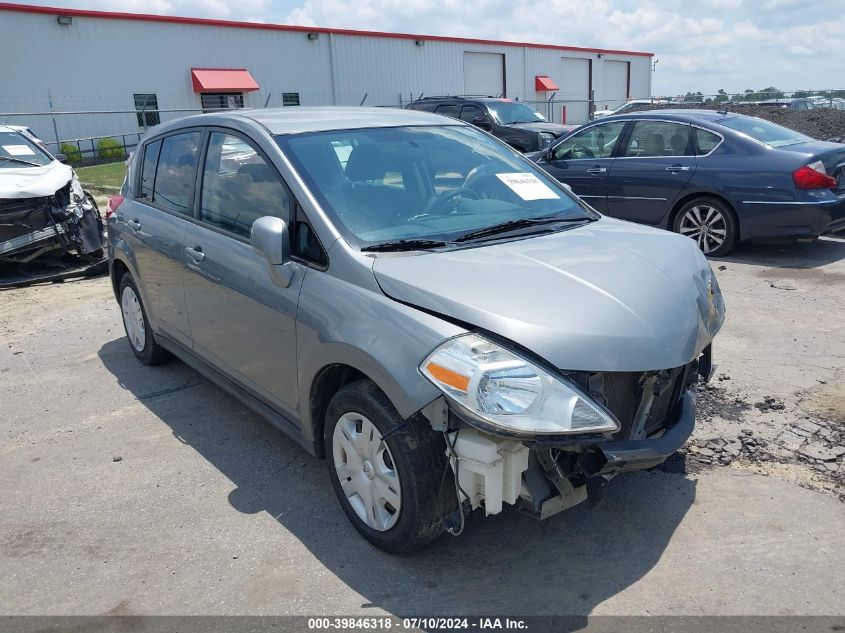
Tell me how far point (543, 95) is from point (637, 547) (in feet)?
145

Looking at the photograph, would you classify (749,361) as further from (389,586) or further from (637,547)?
(389,586)

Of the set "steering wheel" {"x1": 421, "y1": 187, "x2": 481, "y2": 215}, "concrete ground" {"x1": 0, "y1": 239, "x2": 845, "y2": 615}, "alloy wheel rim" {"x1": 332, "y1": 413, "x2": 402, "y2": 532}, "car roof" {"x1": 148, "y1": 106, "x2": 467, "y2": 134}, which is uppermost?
"car roof" {"x1": 148, "y1": 106, "x2": 467, "y2": 134}

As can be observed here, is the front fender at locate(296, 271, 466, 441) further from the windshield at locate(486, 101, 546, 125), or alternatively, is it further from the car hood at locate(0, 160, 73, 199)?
the windshield at locate(486, 101, 546, 125)

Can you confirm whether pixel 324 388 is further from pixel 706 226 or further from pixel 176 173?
pixel 706 226

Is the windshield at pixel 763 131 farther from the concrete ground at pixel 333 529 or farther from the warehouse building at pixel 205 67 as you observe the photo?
the warehouse building at pixel 205 67

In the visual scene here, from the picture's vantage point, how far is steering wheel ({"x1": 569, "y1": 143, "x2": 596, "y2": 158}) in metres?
9.43

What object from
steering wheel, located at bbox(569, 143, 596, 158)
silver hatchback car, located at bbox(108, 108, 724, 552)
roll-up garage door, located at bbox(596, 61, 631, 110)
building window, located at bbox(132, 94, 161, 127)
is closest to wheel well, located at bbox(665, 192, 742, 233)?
steering wheel, located at bbox(569, 143, 596, 158)

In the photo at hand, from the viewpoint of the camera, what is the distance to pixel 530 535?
3.23 m

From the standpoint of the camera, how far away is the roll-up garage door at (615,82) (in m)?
50.4

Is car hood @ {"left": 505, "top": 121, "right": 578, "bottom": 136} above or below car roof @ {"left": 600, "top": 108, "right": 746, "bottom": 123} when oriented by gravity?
below

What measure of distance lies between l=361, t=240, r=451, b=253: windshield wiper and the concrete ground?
1.31 meters

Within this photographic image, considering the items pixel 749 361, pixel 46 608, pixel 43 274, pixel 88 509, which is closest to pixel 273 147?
pixel 88 509

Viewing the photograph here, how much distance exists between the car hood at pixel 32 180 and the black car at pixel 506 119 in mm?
8503

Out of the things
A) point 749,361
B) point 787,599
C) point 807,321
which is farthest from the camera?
point 807,321
